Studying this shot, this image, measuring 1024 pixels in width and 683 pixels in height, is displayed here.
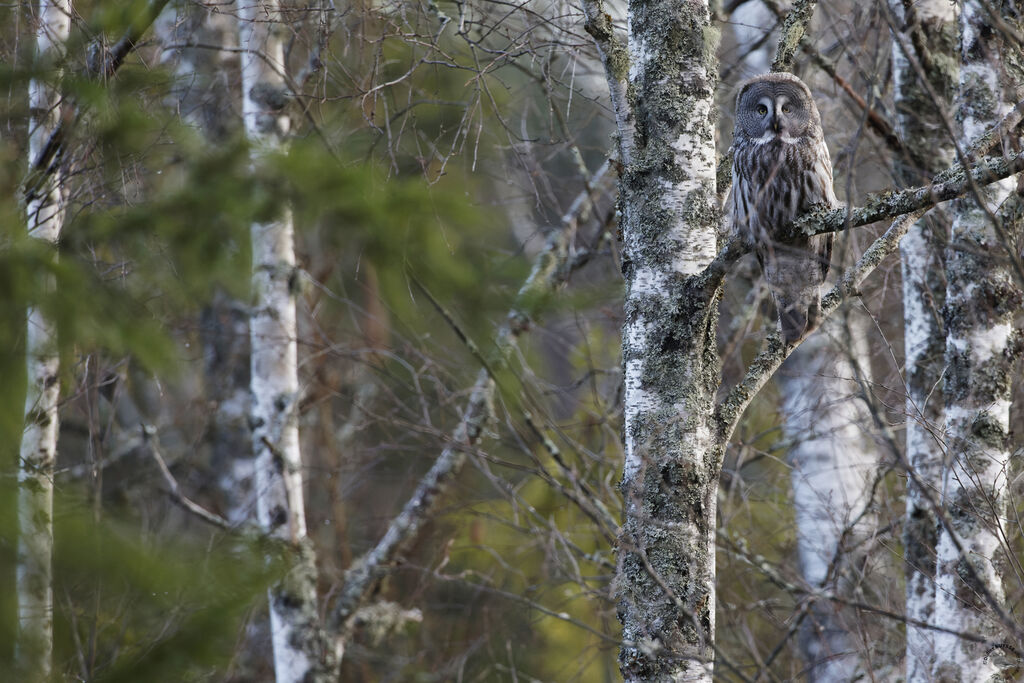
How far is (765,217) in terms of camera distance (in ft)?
10.3

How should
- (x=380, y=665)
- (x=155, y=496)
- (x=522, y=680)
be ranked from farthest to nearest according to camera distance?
1. (x=380, y=665)
2. (x=155, y=496)
3. (x=522, y=680)

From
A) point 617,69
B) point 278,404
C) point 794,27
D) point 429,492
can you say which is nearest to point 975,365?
point 794,27

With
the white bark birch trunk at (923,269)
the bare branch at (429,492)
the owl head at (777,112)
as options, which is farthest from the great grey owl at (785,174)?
the bare branch at (429,492)

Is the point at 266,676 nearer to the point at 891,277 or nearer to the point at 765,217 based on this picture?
the point at 891,277

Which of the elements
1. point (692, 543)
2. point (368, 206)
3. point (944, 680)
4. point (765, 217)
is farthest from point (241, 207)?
point (944, 680)

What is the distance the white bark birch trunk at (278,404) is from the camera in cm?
493

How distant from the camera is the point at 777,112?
11.1ft

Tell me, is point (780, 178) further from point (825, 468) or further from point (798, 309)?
point (825, 468)

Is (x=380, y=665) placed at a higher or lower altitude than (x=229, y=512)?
lower

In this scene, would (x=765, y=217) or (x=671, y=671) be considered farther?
(x=765, y=217)

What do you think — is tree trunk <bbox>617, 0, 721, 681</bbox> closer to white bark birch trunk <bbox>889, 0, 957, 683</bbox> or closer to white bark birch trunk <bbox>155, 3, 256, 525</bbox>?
white bark birch trunk <bbox>889, 0, 957, 683</bbox>

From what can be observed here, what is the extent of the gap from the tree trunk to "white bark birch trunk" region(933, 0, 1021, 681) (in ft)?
3.90

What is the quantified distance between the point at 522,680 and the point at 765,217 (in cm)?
583

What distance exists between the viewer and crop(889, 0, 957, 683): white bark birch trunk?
4.17 metres
